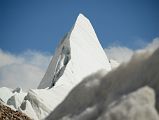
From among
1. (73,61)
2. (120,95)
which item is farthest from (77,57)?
(120,95)

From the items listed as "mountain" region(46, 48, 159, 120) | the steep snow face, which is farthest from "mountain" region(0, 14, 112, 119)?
"mountain" region(46, 48, 159, 120)

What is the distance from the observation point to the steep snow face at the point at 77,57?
165 ft

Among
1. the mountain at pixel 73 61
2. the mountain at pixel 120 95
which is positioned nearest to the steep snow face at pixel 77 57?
the mountain at pixel 73 61

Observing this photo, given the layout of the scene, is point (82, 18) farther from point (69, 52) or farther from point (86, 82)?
point (86, 82)

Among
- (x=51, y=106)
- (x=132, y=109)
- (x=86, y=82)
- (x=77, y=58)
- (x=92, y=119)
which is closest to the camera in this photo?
(x=132, y=109)

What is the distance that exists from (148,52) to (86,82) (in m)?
1.32

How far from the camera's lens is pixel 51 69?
55.0m

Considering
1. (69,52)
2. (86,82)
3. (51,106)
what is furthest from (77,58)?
(86,82)

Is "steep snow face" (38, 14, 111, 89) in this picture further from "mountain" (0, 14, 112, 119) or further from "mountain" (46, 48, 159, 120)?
"mountain" (46, 48, 159, 120)

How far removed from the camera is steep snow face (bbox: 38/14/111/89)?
5031cm

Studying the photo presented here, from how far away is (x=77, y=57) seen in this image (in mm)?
52656

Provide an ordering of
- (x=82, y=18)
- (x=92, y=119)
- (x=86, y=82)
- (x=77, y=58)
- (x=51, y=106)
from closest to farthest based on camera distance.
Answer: (x=92, y=119) → (x=86, y=82) → (x=51, y=106) → (x=77, y=58) → (x=82, y=18)

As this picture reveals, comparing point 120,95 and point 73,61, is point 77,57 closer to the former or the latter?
point 73,61

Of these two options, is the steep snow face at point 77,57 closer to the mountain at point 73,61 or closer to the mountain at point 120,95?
the mountain at point 73,61
